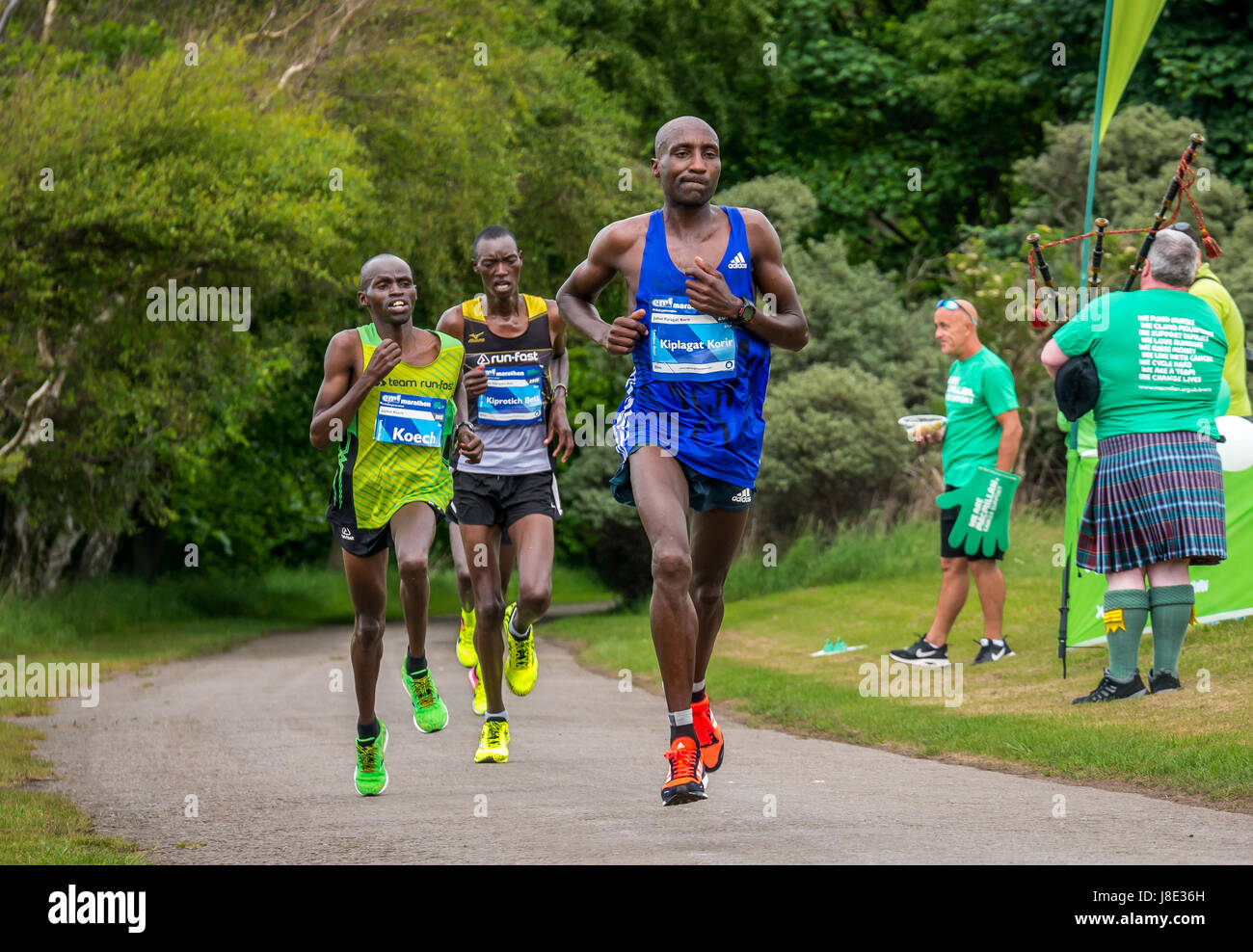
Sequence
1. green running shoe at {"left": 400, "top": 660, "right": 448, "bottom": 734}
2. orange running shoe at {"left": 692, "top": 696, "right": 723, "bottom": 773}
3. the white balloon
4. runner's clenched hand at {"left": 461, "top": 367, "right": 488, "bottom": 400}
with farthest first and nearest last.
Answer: the white balloon
runner's clenched hand at {"left": 461, "top": 367, "right": 488, "bottom": 400}
green running shoe at {"left": 400, "top": 660, "right": 448, "bottom": 734}
orange running shoe at {"left": 692, "top": 696, "right": 723, "bottom": 773}

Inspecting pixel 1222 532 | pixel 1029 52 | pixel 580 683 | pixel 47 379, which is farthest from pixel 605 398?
pixel 1222 532

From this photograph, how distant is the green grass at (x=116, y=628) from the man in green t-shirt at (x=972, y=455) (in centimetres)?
677

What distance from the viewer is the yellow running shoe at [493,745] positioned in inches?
373

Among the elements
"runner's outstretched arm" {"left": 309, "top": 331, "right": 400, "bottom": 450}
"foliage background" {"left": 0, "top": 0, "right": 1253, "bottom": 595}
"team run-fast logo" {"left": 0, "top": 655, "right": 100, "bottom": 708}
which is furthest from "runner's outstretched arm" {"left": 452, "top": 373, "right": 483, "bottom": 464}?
"foliage background" {"left": 0, "top": 0, "right": 1253, "bottom": 595}

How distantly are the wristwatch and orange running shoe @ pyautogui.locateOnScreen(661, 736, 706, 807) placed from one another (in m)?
1.65

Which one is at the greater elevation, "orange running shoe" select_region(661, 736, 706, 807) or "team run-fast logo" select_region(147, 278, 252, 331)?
"team run-fast logo" select_region(147, 278, 252, 331)

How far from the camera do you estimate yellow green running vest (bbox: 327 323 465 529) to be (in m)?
8.45

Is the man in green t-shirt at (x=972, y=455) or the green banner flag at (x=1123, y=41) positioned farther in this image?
the man in green t-shirt at (x=972, y=455)

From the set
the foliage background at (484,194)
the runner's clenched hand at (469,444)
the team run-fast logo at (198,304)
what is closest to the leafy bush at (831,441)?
the foliage background at (484,194)

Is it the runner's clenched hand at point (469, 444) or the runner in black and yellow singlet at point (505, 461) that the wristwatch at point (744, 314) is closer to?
the runner's clenched hand at point (469, 444)

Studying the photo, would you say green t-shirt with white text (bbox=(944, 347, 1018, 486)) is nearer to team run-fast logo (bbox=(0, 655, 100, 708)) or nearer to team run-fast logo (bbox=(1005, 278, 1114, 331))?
team run-fast logo (bbox=(1005, 278, 1114, 331))

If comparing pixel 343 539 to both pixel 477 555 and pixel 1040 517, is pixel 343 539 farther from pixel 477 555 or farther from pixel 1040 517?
pixel 1040 517

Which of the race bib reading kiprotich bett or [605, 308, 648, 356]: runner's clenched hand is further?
the race bib reading kiprotich bett

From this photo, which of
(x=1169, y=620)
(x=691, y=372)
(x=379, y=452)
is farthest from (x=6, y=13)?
(x=691, y=372)
